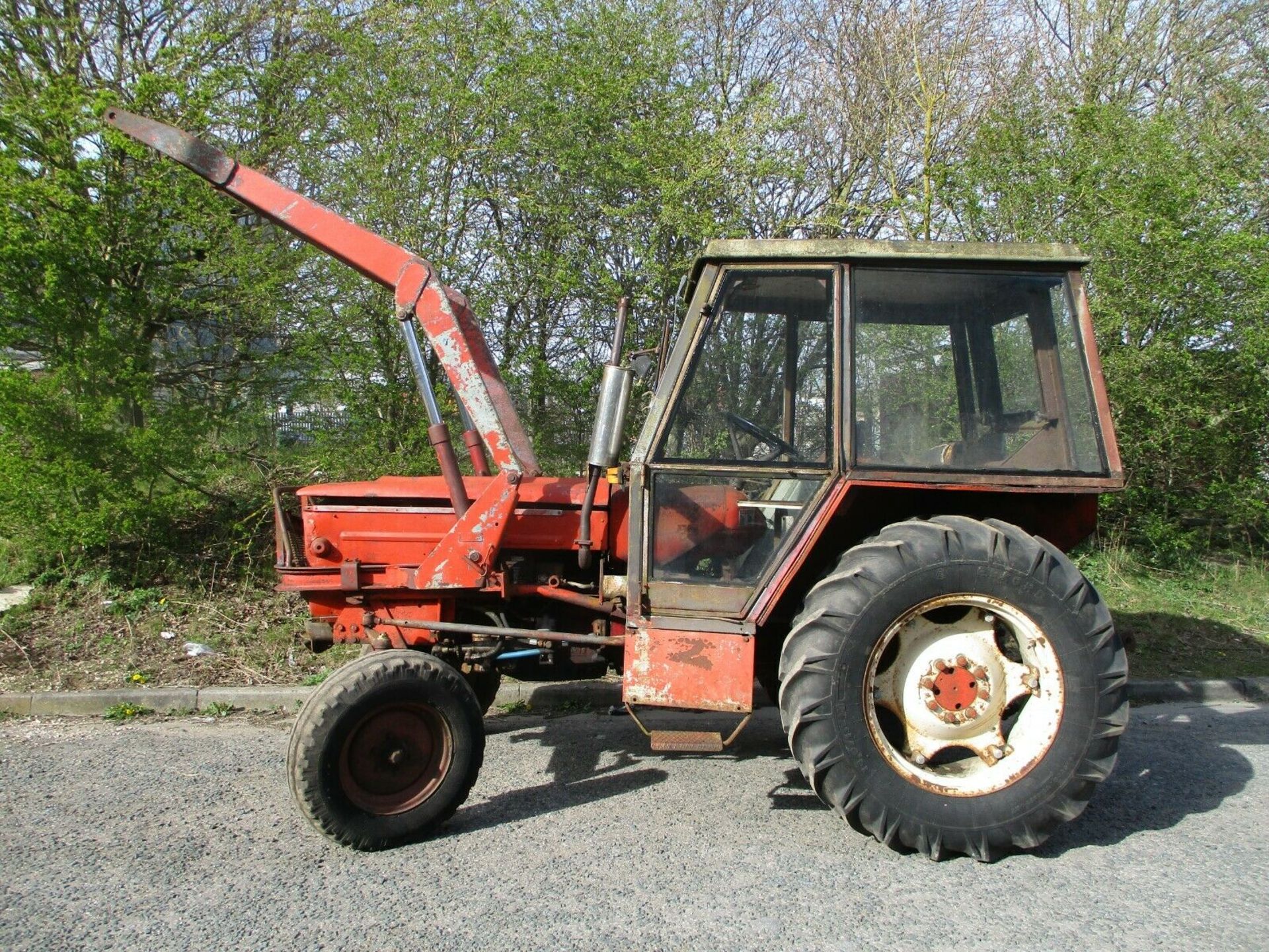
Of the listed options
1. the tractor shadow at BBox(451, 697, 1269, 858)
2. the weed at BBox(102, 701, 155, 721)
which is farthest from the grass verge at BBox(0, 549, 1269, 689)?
the tractor shadow at BBox(451, 697, 1269, 858)

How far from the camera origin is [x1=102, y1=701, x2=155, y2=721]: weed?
519cm

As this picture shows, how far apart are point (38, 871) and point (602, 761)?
230cm

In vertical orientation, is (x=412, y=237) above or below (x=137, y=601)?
above

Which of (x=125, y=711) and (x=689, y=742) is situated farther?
(x=125, y=711)

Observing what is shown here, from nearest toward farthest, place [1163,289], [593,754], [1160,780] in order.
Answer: [1160,780]
[593,754]
[1163,289]

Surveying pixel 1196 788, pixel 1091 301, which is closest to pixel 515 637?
pixel 1196 788

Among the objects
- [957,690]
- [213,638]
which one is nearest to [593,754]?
[957,690]

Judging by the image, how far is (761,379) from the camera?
Result: 3.82 meters

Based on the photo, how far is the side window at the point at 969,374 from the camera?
3611mm

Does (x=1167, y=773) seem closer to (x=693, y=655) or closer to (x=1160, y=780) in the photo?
(x=1160, y=780)

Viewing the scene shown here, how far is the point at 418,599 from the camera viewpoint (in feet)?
13.2

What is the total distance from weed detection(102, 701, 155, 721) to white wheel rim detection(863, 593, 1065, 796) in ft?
13.7

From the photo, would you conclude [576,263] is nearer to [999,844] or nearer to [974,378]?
[974,378]

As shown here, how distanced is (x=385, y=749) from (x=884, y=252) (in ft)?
9.01
